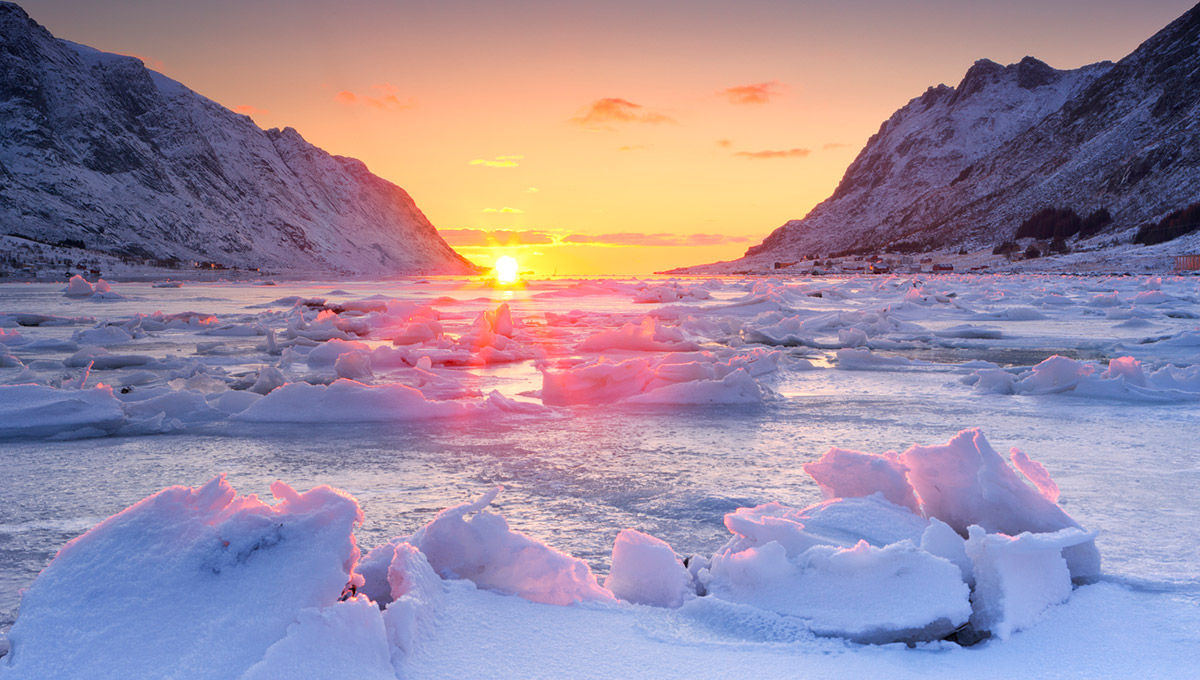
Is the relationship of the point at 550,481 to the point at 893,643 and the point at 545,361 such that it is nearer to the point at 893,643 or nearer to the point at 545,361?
the point at 893,643

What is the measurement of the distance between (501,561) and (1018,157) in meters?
106

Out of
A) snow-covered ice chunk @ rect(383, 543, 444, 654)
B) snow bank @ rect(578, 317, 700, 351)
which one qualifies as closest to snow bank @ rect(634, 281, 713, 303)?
snow bank @ rect(578, 317, 700, 351)

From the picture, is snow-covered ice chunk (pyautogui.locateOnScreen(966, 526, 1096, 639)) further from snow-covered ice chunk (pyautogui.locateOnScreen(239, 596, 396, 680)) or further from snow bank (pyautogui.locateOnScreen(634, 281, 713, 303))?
snow bank (pyautogui.locateOnScreen(634, 281, 713, 303))

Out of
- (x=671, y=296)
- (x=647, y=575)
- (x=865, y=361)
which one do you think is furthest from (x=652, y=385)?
(x=671, y=296)

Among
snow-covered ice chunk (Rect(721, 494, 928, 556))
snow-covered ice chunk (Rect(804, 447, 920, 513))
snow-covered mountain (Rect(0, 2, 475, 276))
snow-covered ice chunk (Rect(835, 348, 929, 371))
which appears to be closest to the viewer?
snow-covered ice chunk (Rect(721, 494, 928, 556))

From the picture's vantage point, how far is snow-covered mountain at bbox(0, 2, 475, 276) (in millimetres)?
75250

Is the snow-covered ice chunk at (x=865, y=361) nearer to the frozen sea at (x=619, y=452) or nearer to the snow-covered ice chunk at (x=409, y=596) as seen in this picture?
the frozen sea at (x=619, y=452)

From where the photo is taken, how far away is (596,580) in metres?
2.05

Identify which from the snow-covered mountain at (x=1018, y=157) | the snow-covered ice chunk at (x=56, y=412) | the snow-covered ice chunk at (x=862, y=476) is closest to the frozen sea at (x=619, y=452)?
the snow-covered ice chunk at (x=56, y=412)

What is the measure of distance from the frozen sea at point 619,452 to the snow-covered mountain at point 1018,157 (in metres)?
66.0

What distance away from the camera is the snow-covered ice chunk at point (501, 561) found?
191cm

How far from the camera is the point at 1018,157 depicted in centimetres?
9169

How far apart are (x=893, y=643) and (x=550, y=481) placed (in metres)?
1.69

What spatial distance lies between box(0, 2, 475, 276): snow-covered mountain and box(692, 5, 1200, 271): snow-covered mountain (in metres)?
65.9
